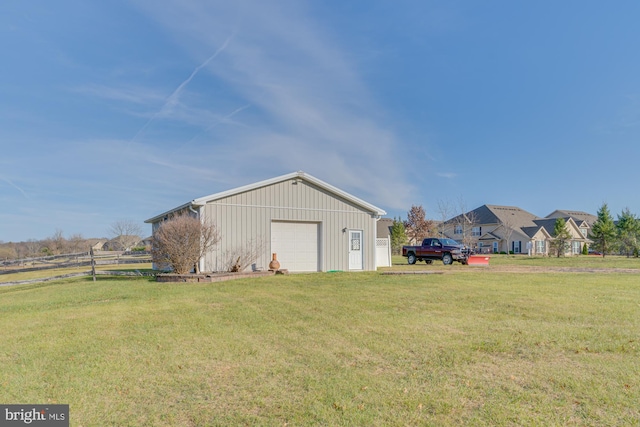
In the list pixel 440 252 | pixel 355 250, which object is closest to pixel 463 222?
pixel 440 252

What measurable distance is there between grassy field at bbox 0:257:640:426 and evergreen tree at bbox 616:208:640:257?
38.9 m

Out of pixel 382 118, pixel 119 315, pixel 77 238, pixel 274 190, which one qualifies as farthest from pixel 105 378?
pixel 77 238

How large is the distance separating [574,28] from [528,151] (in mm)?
14858

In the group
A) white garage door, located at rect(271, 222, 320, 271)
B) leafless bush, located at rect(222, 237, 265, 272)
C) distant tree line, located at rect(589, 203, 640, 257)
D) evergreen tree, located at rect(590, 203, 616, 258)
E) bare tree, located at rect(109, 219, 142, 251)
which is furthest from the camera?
bare tree, located at rect(109, 219, 142, 251)

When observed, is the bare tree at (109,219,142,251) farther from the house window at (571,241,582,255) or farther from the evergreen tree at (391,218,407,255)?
the house window at (571,241,582,255)

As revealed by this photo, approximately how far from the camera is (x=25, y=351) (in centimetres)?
484

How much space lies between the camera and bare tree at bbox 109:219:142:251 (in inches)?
2293

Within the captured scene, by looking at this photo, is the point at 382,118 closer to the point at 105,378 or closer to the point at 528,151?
the point at 528,151

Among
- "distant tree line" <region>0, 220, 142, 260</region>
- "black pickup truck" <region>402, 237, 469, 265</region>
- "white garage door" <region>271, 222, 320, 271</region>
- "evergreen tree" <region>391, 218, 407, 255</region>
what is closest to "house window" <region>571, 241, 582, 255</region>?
"evergreen tree" <region>391, 218, 407, 255</region>

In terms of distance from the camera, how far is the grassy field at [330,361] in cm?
305

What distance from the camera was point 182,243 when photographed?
43.7ft

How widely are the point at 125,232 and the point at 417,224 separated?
4846cm

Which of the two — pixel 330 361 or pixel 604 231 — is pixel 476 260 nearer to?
pixel 330 361
